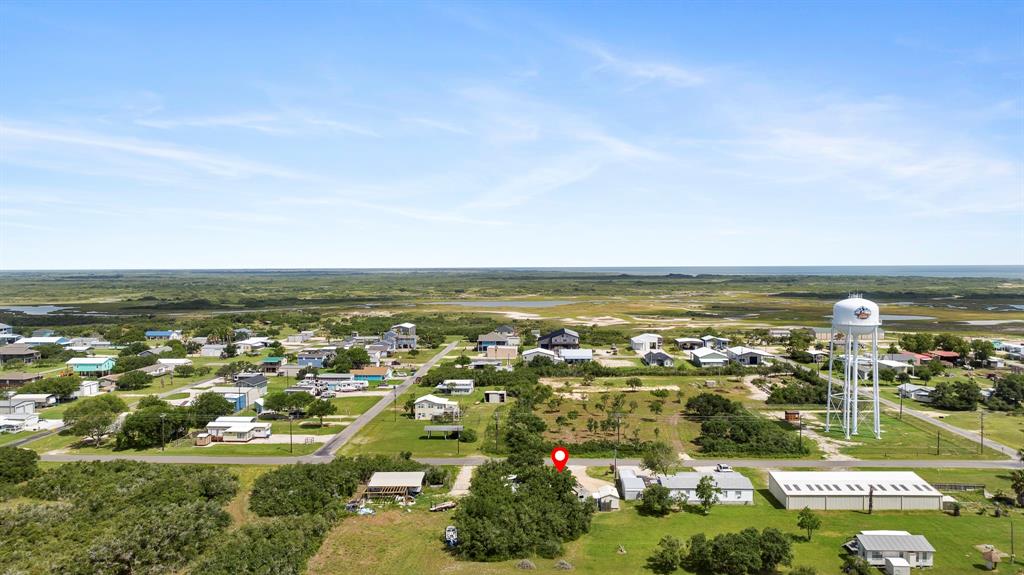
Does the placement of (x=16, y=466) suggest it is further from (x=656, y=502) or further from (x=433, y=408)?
(x=656, y=502)

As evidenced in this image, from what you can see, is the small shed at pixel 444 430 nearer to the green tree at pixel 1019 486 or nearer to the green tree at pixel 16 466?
the green tree at pixel 16 466

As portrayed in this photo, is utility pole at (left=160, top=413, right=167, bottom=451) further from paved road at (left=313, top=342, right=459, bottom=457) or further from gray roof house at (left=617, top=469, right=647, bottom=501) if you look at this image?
gray roof house at (left=617, top=469, right=647, bottom=501)

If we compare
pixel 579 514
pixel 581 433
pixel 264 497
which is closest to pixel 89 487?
pixel 264 497

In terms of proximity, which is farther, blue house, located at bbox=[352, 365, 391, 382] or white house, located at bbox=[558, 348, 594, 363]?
white house, located at bbox=[558, 348, 594, 363]

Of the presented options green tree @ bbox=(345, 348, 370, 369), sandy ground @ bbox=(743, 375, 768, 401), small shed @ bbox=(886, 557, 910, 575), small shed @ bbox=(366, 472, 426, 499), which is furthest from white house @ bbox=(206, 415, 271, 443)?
sandy ground @ bbox=(743, 375, 768, 401)

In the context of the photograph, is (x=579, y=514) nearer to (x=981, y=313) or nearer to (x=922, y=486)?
(x=922, y=486)

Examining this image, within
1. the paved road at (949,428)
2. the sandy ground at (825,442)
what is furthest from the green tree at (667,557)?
the paved road at (949,428)
